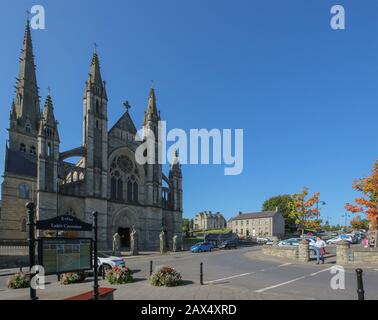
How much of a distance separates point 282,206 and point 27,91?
74.6 meters

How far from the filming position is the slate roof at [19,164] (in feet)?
151

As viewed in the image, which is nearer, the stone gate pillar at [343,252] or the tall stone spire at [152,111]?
the stone gate pillar at [343,252]

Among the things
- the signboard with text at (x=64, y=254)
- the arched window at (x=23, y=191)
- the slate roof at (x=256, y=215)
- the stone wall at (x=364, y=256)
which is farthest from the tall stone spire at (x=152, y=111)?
the slate roof at (x=256, y=215)

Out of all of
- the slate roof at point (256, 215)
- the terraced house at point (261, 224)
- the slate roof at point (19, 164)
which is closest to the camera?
the slate roof at point (19, 164)

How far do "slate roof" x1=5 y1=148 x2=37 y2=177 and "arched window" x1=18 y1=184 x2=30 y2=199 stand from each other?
5.43 feet

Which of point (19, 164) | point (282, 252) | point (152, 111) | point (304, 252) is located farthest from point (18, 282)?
point (152, 111)

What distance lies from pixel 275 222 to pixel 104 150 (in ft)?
215

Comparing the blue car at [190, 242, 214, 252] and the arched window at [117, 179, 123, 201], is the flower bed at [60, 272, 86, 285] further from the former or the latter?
the arched window at [117, 179, 123, 201]

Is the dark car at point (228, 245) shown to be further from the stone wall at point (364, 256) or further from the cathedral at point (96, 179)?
the stone wall at point (364, 256)

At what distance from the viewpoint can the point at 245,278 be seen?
17.2 meters

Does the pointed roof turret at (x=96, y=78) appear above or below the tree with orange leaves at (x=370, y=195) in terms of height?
above

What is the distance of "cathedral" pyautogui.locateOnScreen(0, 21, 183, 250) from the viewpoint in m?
40.9

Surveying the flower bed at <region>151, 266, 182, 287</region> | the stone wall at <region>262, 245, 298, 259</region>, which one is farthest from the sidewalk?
the stone wall at <region>262, 245, 298, 259</region>

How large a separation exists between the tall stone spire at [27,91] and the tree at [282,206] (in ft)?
229
